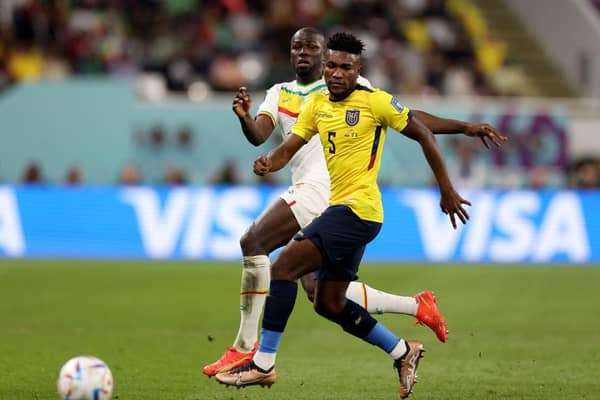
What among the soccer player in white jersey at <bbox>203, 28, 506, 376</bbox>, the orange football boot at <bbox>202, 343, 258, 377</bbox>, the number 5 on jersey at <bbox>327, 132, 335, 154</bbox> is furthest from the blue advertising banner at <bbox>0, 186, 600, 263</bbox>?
the number 5 on jersey at <bbox>327, 132, 335, 154</bbox>

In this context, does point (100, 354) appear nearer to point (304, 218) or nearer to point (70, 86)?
point (304, 218)

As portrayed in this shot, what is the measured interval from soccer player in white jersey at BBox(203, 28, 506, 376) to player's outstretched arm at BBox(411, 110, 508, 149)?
75 centimetres

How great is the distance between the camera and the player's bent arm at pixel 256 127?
8.87 m

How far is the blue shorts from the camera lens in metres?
8.12

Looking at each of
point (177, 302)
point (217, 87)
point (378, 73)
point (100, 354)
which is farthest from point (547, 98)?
point (100, 354)

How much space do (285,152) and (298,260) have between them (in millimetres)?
794

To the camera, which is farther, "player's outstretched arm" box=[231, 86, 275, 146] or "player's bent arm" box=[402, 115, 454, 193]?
"player's outstretched arm" box=[231, 86, 275, 146]

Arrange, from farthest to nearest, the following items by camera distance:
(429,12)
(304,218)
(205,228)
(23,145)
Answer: (429,12)
(23,145)
(205,228)
(304,218)

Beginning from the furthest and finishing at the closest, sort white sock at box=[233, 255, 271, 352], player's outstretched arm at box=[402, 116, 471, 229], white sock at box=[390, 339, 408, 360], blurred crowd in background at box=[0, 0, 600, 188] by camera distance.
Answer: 1. blurred crowd in background at box=[0, 0, 600, 188]
2. white sock at box=[233, 255, 271, 352]
3. white sock at box=[390, 339, 408, 360]
4. player's outstretched arm at box=[402, 116, 471, 229]

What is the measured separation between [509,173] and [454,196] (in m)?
16.3

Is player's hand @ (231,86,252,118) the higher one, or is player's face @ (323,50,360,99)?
player's face @ (323,50,360,99)

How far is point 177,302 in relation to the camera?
14.7m

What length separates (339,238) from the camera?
8117mm

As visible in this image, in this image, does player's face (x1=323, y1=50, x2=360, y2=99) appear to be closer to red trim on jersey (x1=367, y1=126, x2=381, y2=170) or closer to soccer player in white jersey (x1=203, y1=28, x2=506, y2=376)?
red trim on jersey (x1=367, y1=126, x2=381, y2=170)
